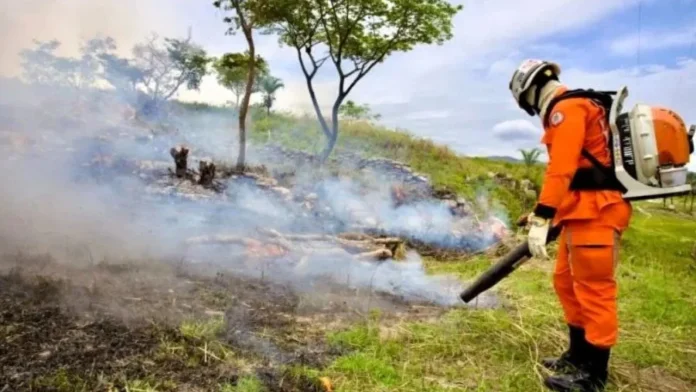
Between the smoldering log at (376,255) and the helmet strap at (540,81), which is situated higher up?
the helmet strap at (540,81)

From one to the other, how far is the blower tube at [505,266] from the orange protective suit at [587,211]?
0.74 feet

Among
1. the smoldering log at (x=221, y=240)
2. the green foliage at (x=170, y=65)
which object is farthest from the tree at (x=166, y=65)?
the smoldering log at (x=221, y=240)

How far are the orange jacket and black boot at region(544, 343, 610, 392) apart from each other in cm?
81

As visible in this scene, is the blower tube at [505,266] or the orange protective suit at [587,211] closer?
the orange protective suit at [587,211]

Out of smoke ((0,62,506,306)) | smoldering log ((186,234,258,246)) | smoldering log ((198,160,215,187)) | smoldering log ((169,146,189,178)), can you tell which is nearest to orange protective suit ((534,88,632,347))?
smoke ((0,62,506,306))

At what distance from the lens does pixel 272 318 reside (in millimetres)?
4023

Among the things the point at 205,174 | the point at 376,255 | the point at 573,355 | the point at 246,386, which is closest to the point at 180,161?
the point at 205,174

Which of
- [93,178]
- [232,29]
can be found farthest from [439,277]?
[232,29]

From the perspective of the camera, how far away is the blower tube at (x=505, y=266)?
3.46 metres

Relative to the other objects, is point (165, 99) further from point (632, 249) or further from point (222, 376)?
point (222, 376)

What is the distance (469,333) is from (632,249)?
718cm

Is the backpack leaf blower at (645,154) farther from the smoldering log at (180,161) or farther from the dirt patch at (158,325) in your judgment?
the smoldering log at (180,161)

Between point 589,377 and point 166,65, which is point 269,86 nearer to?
point 166,65

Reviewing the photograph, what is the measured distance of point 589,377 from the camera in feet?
10.7
